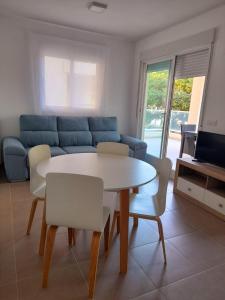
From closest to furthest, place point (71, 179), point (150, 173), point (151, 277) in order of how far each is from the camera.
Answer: point (71, 179) < point (151, 277) < point (150, 173)

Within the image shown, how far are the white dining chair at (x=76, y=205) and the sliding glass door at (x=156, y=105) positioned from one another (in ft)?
9.64

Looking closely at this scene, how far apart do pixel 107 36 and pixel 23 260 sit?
4066 mm

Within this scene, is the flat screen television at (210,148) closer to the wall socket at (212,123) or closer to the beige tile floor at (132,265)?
the wall socket at (212,123)

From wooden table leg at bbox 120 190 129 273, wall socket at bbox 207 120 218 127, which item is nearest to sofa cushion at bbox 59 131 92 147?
wall socket at bbox 207 120 218 127

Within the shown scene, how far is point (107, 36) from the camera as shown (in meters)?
4.31

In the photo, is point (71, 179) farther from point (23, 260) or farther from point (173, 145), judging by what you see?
point (173, 145)

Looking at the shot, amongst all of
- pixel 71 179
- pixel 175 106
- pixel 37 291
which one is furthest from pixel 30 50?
pixel 37 291

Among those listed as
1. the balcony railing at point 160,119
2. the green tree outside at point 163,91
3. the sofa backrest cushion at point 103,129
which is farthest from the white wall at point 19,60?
the balcony railing at point 160,119

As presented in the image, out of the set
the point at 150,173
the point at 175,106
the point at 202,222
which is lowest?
the point at 202,222

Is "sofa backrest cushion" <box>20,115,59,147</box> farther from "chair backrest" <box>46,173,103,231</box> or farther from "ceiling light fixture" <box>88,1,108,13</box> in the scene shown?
"chair backrest" <box>46,173,103,231</box>

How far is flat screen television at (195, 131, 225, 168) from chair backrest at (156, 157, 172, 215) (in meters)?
1.21

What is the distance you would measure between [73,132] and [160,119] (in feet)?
5.47

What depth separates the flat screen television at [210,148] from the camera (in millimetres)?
2783

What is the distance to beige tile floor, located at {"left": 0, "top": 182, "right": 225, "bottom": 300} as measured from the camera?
1525mm
